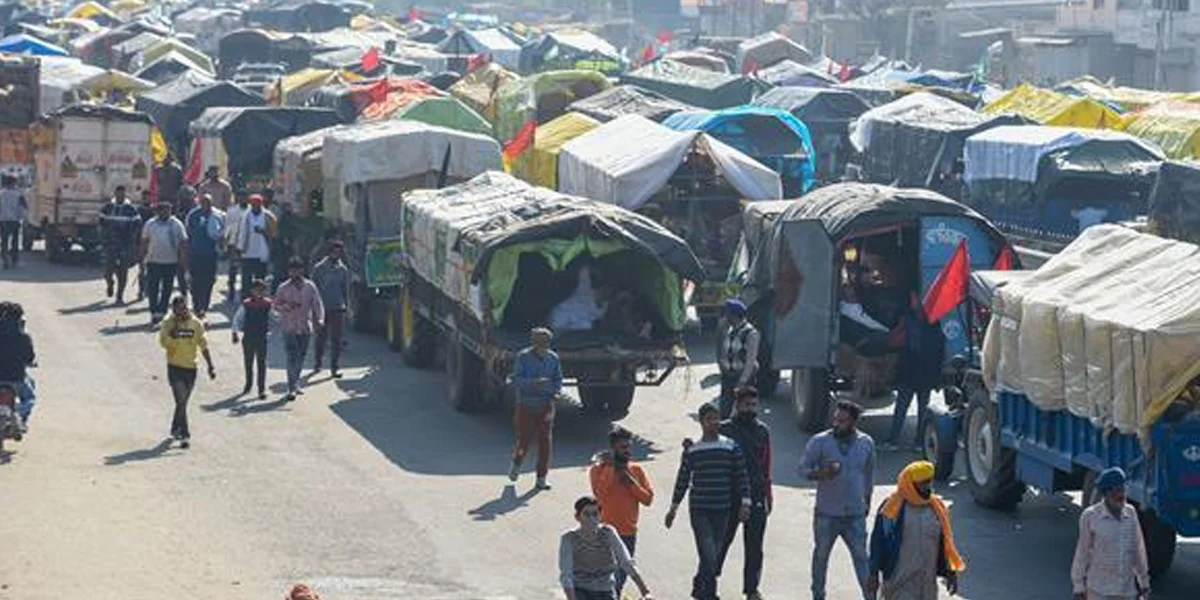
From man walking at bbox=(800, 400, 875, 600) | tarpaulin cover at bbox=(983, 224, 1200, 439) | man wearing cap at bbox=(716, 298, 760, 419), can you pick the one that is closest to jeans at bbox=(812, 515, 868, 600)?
man walking at bbox=(800, 400, 875, 600)

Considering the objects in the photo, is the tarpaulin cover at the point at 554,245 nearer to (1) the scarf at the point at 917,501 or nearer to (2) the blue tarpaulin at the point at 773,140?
(1) the scarf at the point at 917,501

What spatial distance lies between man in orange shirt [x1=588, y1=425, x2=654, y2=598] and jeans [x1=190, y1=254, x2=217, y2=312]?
1627 cm

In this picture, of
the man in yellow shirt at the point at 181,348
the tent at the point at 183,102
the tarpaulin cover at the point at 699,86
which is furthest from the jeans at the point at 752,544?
the tarpaulin cover at the point at 699,86

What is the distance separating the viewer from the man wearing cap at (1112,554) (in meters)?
15.0

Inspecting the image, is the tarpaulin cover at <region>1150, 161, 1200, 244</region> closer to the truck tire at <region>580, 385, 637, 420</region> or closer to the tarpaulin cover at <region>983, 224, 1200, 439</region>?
the truck tire at <region>580, 385, 637, 420</region>

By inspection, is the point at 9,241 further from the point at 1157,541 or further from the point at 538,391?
the point at 1157,541

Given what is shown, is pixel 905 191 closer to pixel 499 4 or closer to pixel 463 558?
pixel 463 558

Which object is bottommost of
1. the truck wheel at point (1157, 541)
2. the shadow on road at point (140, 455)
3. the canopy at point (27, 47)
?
the shadow on road at point (140, 455)

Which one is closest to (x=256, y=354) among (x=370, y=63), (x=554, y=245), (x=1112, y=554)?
(x=554, y=245)

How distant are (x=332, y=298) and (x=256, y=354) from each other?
1525mm

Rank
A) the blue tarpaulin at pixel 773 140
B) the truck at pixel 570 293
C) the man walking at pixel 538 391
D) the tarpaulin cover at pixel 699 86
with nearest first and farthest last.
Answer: the man walking at pixel 538 391 → the truck at pixel 570 293 → the blue tarpaulin at pixel 773 140 → the tarpaulin cover at pixel 699 86

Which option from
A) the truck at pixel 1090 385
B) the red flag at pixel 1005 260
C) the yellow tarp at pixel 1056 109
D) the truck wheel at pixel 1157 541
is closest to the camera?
the truck at pixel 1090 385

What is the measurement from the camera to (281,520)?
20.2 meters

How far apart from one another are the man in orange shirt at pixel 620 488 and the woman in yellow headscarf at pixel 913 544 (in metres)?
1.86
